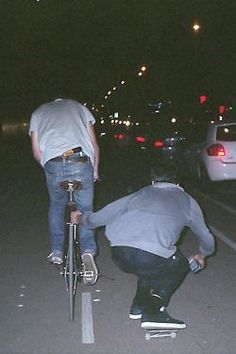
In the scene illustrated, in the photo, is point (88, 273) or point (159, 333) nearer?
point (159, 333)

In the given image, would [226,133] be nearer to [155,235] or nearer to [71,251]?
[71,251]

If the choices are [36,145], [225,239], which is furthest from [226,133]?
[36,145]

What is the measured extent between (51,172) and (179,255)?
1.46m

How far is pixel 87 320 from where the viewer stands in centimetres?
624

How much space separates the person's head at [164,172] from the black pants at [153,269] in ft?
1.88

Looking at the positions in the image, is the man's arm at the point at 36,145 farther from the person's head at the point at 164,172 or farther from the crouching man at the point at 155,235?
the person's head at the point at 164,172

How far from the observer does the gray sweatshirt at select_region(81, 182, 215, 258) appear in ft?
17.5

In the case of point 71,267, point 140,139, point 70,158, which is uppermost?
point 70,158

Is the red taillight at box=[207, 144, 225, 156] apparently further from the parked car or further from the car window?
the car window

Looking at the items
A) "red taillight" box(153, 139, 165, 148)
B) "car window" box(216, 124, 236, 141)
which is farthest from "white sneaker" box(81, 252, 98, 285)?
"red taillight" box(153, 139, 165, 148)

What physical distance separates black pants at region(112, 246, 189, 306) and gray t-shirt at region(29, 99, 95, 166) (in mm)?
1176

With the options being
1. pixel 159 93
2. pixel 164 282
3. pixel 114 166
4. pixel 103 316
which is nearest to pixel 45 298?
pixel 103 316

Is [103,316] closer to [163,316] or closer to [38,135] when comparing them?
[163,316]

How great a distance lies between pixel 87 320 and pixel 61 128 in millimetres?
1687
